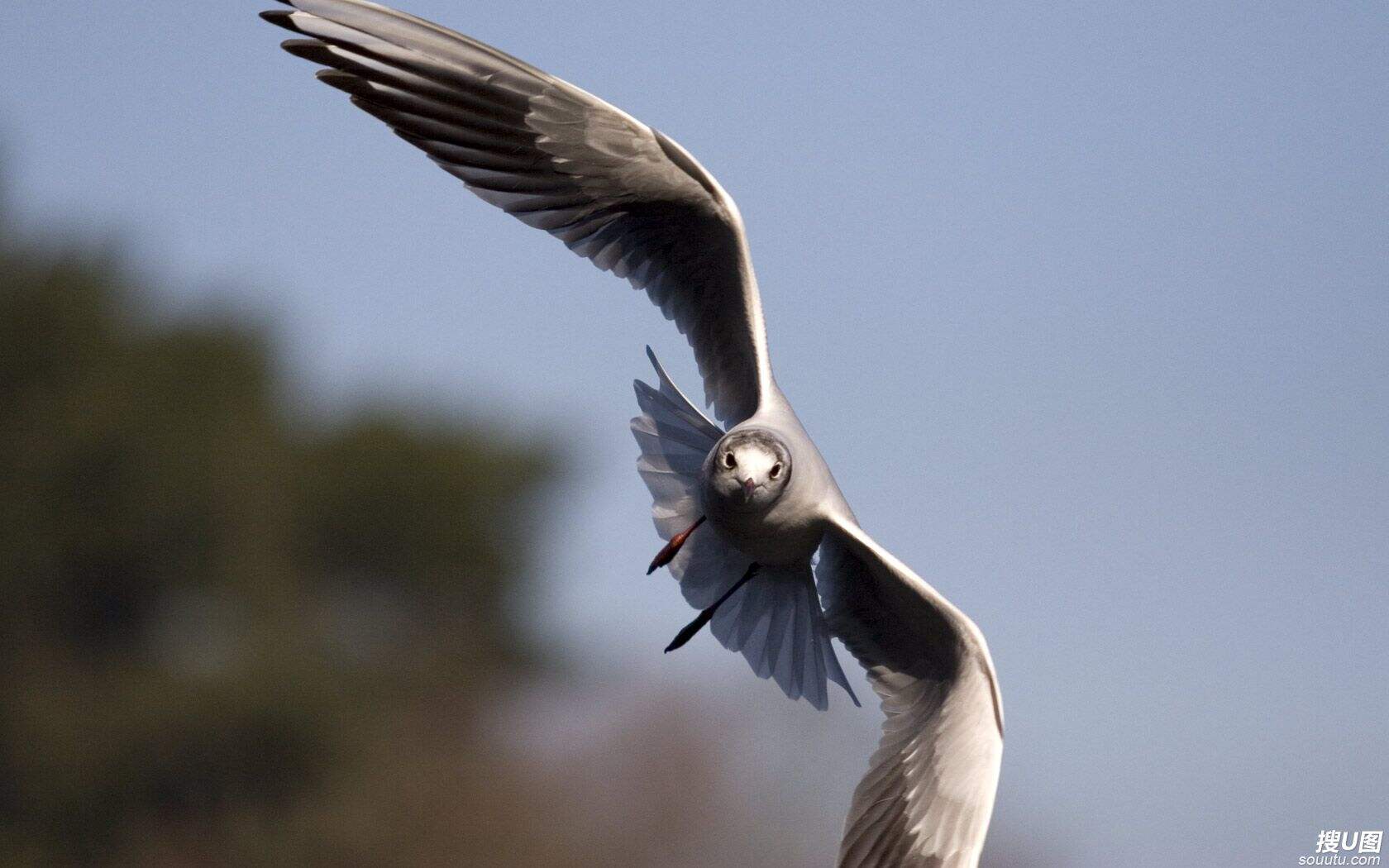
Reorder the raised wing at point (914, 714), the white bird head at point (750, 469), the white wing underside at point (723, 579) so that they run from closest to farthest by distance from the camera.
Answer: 1. the white bird head at point (750, 469)
2. the raised wing at point (914, 714)
3. the white wing underside at point (723, 579)

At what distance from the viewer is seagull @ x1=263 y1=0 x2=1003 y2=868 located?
2.93 meters

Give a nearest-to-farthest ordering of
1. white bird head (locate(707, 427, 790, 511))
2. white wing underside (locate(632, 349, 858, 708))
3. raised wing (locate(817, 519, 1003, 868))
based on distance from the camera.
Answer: white bird head (locate(707, 427, 790, 511)) → raised wing (locate(817, 519, 1003, 868)) → white wing underside (locate(632, 349, 858, 708))

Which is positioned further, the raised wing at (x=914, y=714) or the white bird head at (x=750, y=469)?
the raised wing at (x=914, y=714)

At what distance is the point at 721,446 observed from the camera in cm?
288

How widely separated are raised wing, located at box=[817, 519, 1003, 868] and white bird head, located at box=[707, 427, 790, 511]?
18cm

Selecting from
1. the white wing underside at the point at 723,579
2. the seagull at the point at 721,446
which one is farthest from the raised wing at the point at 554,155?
the white wing underside at the point at 723,579

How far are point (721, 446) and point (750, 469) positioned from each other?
92 millimetres

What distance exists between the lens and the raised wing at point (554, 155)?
9.91ft

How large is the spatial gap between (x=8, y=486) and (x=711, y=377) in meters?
9.96

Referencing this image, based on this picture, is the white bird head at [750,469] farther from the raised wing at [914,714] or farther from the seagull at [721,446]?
the raised wing at [914,714]

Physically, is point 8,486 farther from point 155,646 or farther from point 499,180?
point 499,180

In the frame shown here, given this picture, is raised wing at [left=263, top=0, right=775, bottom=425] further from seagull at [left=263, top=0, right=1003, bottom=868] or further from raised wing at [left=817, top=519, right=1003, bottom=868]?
raised wing at [left=817, top=519, right=1003, bottom=868]

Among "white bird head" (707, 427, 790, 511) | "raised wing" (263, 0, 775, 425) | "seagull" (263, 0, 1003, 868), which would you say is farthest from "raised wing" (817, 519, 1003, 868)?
"raised wing" (263, 0, 775, 425)

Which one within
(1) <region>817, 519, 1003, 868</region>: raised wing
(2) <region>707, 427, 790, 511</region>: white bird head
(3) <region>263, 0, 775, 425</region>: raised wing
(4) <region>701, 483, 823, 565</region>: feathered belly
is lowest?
(1) <region>817, 519, 1003, 868</region>: raised wing
